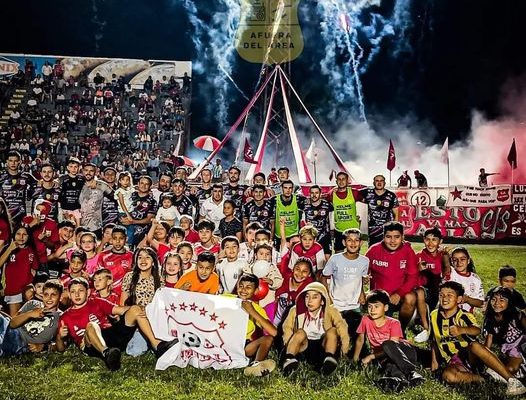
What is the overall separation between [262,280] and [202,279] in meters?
0.59

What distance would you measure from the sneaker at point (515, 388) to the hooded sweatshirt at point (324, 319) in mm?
1285

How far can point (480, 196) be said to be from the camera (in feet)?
36.0

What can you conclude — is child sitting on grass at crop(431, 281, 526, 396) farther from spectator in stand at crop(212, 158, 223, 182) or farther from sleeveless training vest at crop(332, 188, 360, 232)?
spectator in stand at crop(212, 158, 223, 182)

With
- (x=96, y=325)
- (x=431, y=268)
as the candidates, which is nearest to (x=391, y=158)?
(x=431, y=268)

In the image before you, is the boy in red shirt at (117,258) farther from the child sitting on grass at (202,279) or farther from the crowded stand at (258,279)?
the child sitting on grass at (202,279)

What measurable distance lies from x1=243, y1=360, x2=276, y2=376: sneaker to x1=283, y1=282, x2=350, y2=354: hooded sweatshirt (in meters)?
0.24

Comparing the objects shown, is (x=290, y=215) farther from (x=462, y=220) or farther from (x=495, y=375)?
(x=462, y=220)

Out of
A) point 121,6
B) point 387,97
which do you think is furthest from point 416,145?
point 121,6

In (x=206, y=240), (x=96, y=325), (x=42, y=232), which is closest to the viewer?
(x=96, y=325)

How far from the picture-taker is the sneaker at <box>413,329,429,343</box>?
15.6 feet

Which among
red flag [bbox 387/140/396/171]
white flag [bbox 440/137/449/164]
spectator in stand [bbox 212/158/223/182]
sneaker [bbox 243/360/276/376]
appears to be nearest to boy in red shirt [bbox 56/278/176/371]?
sneaker [bbox 243/360/276/376]

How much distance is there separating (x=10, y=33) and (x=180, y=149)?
22.1 ft

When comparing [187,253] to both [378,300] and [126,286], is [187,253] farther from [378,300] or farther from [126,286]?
[378,300]

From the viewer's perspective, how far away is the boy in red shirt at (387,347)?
12.2 feet
